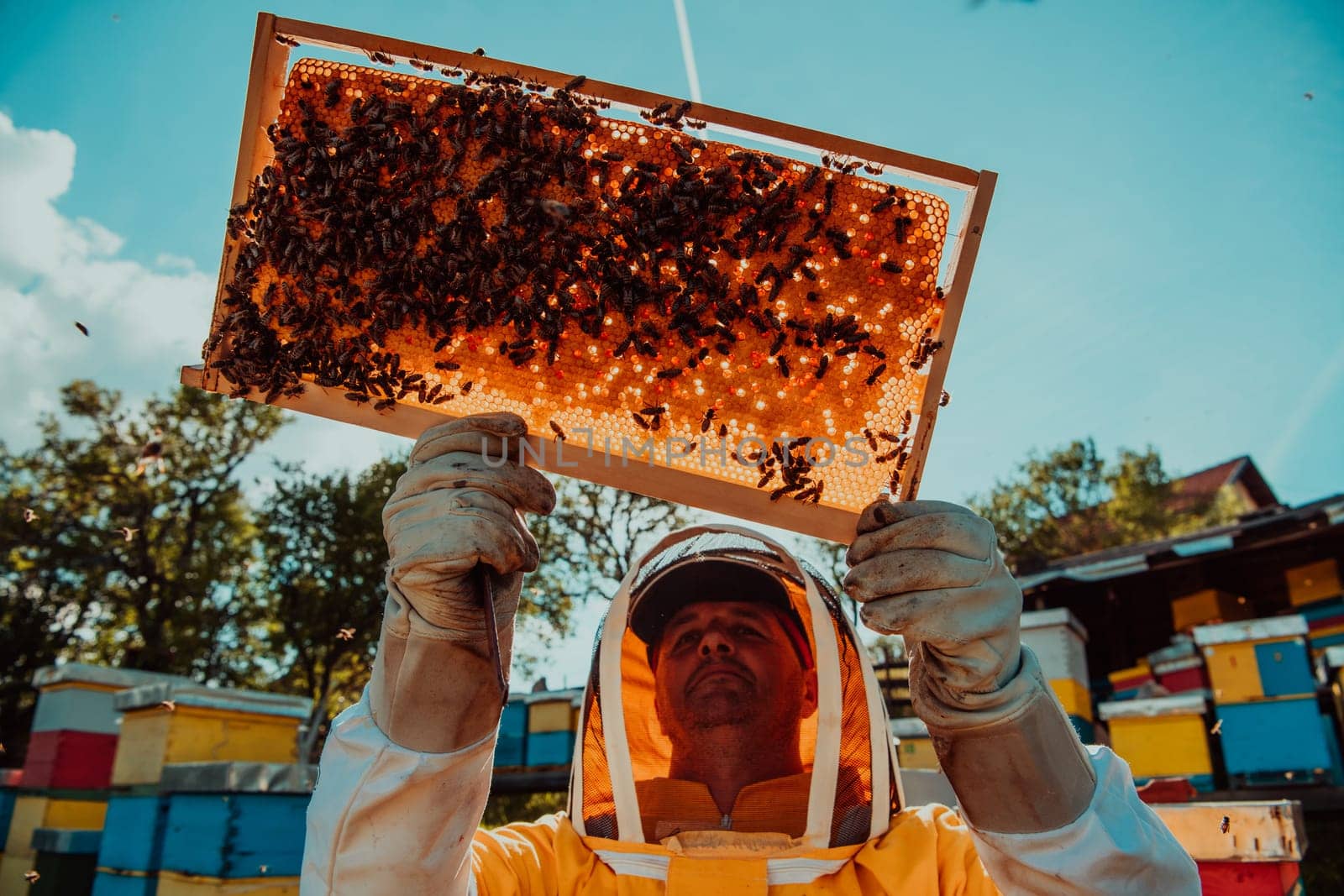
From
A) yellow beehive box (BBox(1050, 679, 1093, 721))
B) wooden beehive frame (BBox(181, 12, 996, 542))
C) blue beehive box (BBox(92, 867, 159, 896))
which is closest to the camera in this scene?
wooden beehive frame (BBox(181, 12, 996, 542))

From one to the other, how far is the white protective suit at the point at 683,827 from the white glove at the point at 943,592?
14 centimetres

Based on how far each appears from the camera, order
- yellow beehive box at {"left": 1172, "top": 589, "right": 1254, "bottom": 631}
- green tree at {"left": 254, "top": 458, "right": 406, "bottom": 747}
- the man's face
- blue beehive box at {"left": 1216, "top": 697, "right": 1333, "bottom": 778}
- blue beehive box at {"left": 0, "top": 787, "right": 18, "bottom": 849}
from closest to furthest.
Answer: the man's face, blue beehive box at {"left": 1216, "top": 697, "right": 1333, "bottom": 778}, blue beehive box at {"left": 0, "top": 787, "right": 18, "bottom": 849}, yellow beehive box at {"left": 1172, "top": 589, "right": 1254, "bottom": 631}, green tree at {"left": 254, "top": 458, "right": 406, "bottom": 747}

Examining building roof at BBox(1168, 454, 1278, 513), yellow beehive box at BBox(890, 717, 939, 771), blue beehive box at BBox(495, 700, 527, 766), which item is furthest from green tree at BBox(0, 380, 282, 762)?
building roof at BBox(1168, 454, 1278, 513)

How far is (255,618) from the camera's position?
71.3 ft

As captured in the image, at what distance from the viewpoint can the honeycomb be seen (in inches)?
90.0

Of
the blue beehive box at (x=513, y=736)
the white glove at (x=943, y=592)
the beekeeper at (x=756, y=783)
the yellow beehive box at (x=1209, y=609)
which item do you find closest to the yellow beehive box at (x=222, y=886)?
the beekeeper at (x=756, y=783)

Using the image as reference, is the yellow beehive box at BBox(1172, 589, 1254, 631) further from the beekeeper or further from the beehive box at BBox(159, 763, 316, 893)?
the beehive box at BBox(159, 763, 316, 893)

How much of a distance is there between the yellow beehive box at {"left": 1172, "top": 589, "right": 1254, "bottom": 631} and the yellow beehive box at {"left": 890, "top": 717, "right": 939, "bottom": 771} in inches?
306

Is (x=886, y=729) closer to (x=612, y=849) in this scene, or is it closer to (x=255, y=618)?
(x=612, y=849)

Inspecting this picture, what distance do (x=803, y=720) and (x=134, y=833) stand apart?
5.17 metres

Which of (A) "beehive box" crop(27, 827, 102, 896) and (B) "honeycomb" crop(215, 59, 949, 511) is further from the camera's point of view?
(A) "beehive box" crop(27, 827, 102, 896)

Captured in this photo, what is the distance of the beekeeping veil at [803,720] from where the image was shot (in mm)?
2650

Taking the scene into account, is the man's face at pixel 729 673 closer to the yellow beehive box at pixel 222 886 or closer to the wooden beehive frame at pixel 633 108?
the wooden beehive frame at pixel 633 108

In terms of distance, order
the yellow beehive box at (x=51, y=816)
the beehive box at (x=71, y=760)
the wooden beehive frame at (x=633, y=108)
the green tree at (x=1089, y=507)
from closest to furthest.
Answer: the wooden beehive frame at (x=633, y=108) → the yellow beehive box at (x=51, y=816) → the beehive box at (x=71, y=760) → the green tree at (x=1089, y=507)
